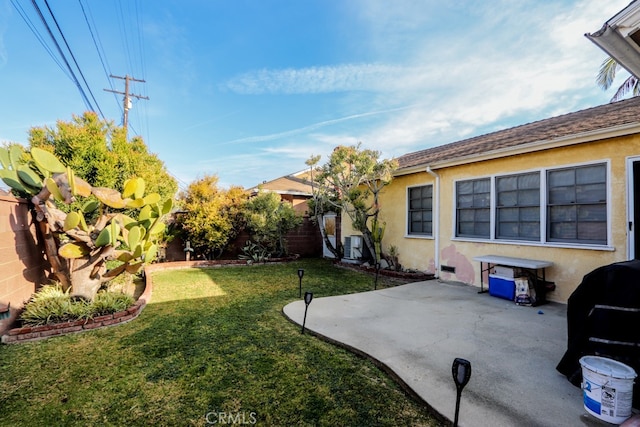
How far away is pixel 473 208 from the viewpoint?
7.15m

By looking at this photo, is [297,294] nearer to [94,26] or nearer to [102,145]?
[102,145]

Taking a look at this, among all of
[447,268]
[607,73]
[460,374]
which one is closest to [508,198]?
[447,268]

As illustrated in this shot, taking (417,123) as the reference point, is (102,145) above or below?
below

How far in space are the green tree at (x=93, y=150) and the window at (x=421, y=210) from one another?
774cm

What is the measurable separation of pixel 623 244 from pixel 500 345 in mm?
3211

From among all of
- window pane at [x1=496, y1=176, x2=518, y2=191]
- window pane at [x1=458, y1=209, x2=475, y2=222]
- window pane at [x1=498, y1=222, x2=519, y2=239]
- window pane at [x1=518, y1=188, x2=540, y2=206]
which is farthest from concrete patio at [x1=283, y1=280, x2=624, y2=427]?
window pane at [x1=496, y1=176, x2=518, y2=191]

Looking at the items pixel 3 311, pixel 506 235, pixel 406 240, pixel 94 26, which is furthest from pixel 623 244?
pixel 94 26

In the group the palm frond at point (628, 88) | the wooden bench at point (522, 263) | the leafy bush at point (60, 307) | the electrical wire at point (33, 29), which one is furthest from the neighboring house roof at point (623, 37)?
the palm frond at point (628, 88)

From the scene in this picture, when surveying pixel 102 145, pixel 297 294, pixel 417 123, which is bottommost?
pixel 297 294

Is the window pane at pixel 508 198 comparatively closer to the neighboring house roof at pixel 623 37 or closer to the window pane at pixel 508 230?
the window pane at pixel 508 230

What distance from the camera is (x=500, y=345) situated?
361cm

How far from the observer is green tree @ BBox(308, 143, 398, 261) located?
8250 mm

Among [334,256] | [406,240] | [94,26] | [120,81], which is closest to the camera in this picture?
[94,26]

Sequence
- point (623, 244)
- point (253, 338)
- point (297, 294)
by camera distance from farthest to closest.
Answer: point (297, 294)
point (623, 244)
point (253, 338)
